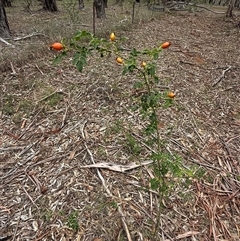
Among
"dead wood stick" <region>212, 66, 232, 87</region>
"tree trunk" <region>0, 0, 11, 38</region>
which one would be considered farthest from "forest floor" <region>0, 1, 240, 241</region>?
"tree trunk" <region>0, 0, 11, 38</region>

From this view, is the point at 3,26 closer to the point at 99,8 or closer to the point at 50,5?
the point at 99,8

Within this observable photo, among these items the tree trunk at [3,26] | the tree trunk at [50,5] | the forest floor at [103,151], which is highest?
A: the tree trunk at [3,26]

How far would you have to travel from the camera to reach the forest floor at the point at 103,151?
175 cm

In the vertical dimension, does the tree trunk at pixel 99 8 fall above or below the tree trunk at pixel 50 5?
above

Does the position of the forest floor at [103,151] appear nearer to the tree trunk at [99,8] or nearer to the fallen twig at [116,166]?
the fallen twig at [116,166]

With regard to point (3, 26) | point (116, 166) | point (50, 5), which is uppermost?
point (3, 26)

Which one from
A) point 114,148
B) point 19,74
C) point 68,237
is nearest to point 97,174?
point 114,148

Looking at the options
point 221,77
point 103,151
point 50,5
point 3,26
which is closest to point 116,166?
point 103,151

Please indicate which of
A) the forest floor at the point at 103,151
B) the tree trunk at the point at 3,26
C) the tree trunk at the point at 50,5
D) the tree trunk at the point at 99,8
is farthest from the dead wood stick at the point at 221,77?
the tree trunk at the point at 50,5

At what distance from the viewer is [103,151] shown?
2236 mm

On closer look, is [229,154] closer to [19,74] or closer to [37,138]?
[37,138]

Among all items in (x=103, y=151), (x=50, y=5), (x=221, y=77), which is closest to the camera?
(x=103, y=151)

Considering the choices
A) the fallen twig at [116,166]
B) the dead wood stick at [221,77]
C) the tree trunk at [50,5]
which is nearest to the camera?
the fallen twig at [116,166]

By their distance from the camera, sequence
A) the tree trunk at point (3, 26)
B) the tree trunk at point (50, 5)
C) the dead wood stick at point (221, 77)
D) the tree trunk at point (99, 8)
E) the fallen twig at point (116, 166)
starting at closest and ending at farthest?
the fallen twig at point (116, 166) < the dead wood stick at point (221, 77) < the tree trunk at point (3, 26) < the tree trunk at point (99, 8) < the tree trunk at point (50, 5)
